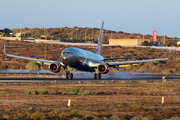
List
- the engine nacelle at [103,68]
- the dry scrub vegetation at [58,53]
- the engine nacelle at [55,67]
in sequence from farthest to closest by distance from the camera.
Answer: the dry scrub vegetation at [58,53] < the engine nacelle at [103,68] < the engine nacelle at [55,67]

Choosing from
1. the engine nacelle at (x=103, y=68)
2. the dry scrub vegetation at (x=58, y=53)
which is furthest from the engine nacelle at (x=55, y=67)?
the dry scrub vegetation at (x=58, y=53)

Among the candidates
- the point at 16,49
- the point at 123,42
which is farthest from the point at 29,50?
the point at 123,42

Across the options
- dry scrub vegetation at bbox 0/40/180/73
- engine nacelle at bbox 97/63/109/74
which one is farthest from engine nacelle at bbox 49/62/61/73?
dry scrub vegetation at bbox 0/40/180/73

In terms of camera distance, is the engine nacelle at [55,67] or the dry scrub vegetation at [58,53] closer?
the engine nacelle at [55,67]

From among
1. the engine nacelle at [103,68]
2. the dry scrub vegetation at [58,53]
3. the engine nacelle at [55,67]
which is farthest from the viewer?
the dry scrub vegetation at [58,53]

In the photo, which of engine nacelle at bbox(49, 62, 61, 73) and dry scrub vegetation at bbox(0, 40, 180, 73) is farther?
dry scrub vegetation at bbox(0, 40, 180, 73)

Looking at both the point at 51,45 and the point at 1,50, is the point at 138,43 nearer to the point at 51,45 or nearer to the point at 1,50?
the point at 51,45

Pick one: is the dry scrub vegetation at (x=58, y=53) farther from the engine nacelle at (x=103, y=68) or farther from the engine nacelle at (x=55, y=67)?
the engine nacelle at (x=103, y=68)

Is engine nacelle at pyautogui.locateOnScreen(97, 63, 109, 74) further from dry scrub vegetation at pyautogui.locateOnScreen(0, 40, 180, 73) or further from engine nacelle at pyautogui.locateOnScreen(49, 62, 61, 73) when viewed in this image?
dry scrub vegetation at pyautogui.locateOnScreen(0, 40, 180, 73)

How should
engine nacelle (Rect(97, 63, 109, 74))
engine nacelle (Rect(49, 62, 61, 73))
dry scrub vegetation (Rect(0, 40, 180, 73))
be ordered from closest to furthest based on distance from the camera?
engine nacelle (Rect(49, 62, 61, 73)), engine nacelle (Rect(97, 63, 109, 74)), dry scrub vegetation (Rect(0, 40, 180, 73))

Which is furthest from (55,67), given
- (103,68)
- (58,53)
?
(58,53)

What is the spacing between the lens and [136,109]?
2261 centimetres

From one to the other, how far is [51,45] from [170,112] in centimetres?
12059

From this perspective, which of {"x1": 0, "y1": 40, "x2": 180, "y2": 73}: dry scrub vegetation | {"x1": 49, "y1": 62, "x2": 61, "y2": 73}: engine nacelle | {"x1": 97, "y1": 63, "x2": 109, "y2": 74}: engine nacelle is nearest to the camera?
{"x1": 49, "y1": 62, "x2": 61, "y2": 73}: engine nacelle
